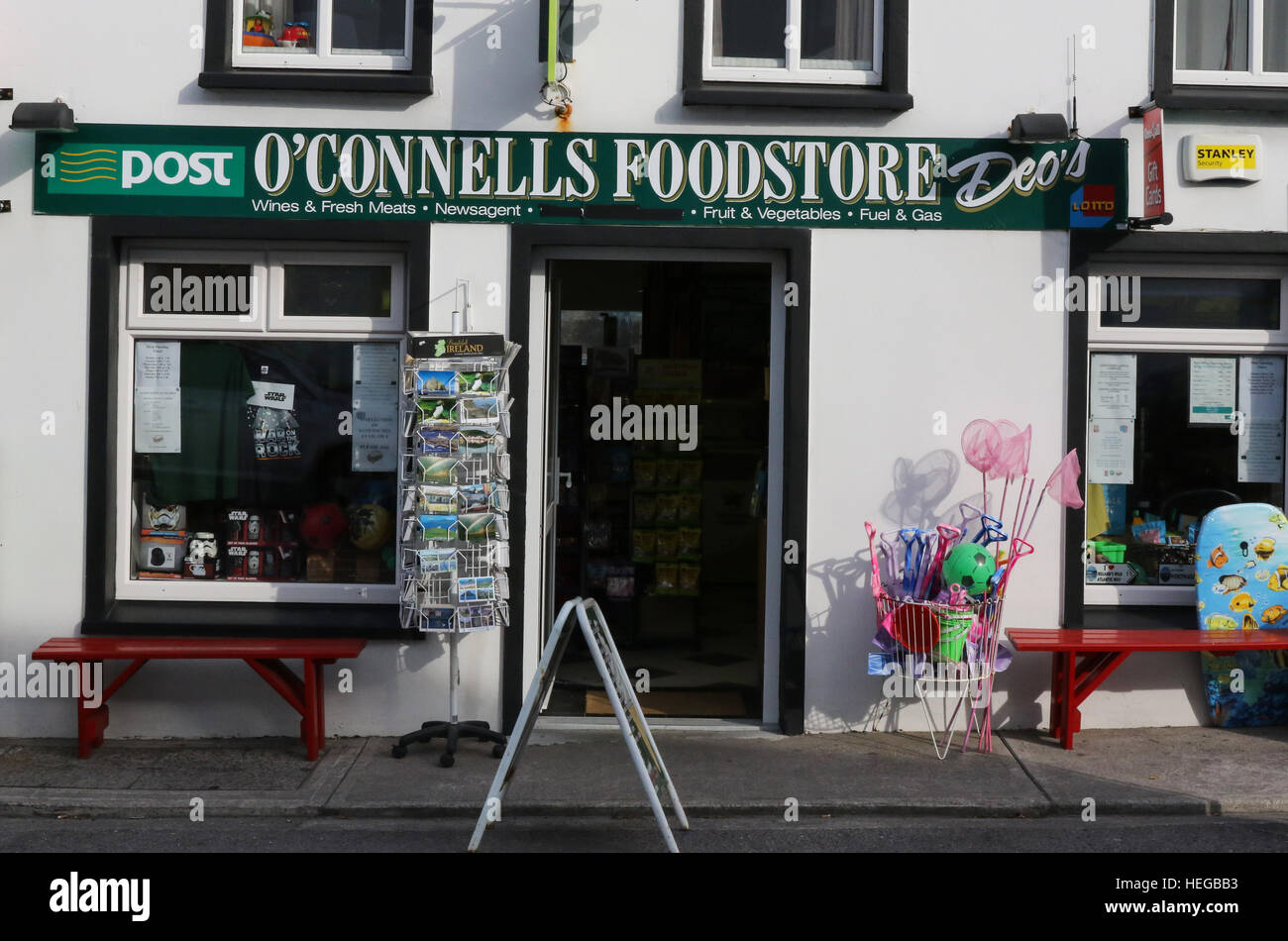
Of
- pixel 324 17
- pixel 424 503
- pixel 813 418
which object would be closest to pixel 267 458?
pixel 424 503

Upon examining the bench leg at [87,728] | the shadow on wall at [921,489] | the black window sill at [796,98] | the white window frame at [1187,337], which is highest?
the black window sill at [796,98]

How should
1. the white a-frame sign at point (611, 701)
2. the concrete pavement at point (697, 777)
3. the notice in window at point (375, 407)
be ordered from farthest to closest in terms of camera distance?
the notice in window at point (375, 407) → the concrete pavement at point (697, 777) → the white a-frame sign at point (611, 701)

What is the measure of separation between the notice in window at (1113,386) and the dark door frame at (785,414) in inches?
68.6

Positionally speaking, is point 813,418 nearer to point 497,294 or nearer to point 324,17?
point 497,294

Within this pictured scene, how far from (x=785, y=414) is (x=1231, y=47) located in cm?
336

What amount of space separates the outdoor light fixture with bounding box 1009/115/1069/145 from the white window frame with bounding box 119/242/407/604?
11.5 feet

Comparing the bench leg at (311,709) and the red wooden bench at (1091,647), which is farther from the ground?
the red wooden bench at (1091,647)

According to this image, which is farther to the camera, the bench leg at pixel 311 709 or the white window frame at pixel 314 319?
the white window frame at pixel 314 319

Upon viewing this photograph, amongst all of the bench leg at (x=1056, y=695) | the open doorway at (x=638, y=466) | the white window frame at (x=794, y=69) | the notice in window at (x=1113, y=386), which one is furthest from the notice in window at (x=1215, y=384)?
the open doorway at (x=638, y=466)

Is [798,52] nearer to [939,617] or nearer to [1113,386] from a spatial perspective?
[1113,386]

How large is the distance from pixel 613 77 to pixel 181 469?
11.0 ft

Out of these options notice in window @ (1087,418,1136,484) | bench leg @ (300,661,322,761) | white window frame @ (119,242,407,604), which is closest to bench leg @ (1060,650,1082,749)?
notice in window @ (1087,418,1136,484)

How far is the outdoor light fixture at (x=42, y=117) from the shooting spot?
7305 mm

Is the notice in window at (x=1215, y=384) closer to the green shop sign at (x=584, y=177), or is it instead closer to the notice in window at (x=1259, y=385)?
the notice in window at (x=1259, y=385)
